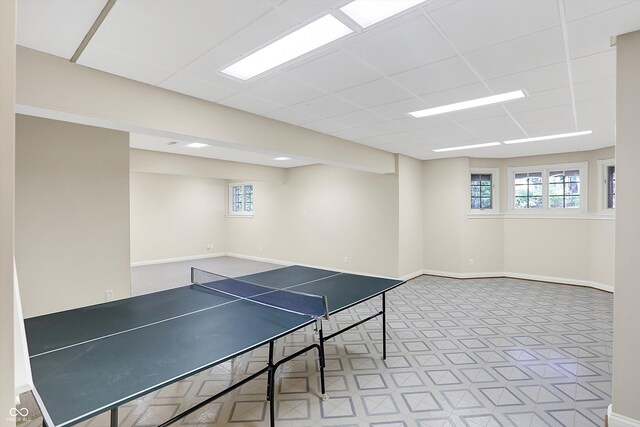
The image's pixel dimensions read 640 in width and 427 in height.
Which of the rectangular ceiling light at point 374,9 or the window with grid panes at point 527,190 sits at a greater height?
the rectangular ceiling light at point 374,9

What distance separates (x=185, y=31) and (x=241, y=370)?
2.84 meters

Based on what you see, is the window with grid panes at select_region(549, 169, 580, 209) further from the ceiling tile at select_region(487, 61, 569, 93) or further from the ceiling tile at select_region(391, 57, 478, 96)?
the ceiling tile at select_region(391, 57, 478, 96)

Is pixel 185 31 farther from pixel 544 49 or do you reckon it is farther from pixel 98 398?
pixel 544 49

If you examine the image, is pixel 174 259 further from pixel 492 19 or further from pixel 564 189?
pixel 564 189

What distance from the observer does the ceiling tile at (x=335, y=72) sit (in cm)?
229

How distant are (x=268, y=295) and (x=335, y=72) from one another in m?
1.98

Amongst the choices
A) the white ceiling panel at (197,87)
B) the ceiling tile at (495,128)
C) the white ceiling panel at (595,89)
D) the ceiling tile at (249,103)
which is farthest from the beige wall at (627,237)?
the white ceiling panel at (197,87)

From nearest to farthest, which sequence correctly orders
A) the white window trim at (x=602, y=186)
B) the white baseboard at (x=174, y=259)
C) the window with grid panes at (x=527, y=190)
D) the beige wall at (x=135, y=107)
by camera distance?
1. the beige wall at (x=135, y=107)
2. the white window trim at (x=602, y=186)
3. the window with grid panes at (x=527, y=190)
4. the white baseboard at (x=174, y=259)

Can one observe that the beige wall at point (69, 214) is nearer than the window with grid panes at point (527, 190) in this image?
Yes

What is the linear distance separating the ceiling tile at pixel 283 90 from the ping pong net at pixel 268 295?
1.84 m

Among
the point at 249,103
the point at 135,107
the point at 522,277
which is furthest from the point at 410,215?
the point at 135,107

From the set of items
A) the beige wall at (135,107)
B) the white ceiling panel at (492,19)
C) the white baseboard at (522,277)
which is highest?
the white ceiling panel at (492,19)

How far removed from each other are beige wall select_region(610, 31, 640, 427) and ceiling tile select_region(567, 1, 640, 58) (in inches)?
4.0

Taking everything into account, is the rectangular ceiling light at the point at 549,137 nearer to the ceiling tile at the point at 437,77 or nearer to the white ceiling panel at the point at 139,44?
the ceiling tile at the point at 437,77
